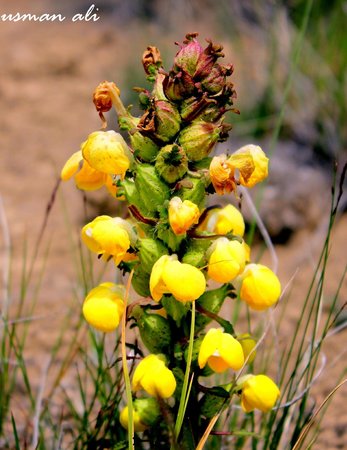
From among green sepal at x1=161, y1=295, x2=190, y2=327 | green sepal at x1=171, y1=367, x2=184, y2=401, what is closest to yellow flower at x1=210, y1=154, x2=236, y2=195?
green sepal at x1=161, y1=295, x2=190, y2=327

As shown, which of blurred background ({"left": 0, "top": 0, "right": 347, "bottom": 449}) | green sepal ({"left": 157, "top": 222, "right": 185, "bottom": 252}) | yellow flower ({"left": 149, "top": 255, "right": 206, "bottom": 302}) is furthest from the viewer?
blurred background ({"left": 0, "top": 0, "right": 347, "bottom": 449})

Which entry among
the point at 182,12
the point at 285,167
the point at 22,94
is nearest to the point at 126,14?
the point at 182,12

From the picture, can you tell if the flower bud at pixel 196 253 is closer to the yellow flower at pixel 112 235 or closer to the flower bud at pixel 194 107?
the yellow flower at pixel 112 235

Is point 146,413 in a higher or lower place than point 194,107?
lower

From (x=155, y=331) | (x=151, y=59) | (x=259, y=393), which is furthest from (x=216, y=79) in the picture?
(x=259, y=393)

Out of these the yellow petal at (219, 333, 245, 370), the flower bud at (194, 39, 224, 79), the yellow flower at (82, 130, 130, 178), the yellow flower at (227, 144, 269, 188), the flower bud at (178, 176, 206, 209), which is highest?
the flower bud at (194, 39, 224, 79)

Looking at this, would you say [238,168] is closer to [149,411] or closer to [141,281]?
[141,281]

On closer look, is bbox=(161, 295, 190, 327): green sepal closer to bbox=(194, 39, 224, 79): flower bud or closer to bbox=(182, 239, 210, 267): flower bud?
bbox=(182, 239, 210, 267): flower bud
